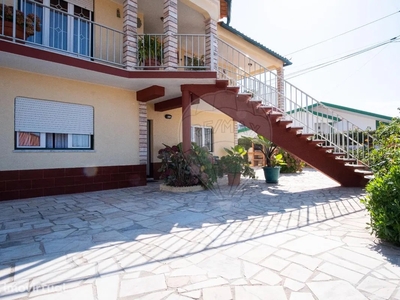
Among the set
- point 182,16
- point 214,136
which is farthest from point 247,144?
point 182,16

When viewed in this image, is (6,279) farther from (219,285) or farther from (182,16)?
(182,16)

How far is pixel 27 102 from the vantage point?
243 inches

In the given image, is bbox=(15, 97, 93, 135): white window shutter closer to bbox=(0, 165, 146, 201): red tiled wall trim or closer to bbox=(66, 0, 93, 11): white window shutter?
bbox=(0, 165, 146, 201): red tiled wall trim

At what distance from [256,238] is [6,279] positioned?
2691 millimetres

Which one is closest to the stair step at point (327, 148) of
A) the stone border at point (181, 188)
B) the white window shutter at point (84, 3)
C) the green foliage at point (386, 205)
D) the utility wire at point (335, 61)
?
the stone border at point (181, 188)

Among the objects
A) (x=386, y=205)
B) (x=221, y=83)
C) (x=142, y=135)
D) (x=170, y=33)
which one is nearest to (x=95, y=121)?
(x=142, y=135)

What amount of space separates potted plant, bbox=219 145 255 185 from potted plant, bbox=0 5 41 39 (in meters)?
6.15

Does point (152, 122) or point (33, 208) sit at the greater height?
point (152, 122)

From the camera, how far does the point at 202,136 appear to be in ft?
38.8

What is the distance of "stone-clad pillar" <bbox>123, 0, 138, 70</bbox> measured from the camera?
6823 mm

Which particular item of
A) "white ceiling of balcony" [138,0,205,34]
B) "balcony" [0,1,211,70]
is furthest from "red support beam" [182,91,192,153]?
"white ceiling of balcony" [138,0,205,34]

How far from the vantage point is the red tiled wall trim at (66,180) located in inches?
233

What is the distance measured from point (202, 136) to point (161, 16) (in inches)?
209

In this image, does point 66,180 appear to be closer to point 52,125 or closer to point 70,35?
point 52,125
